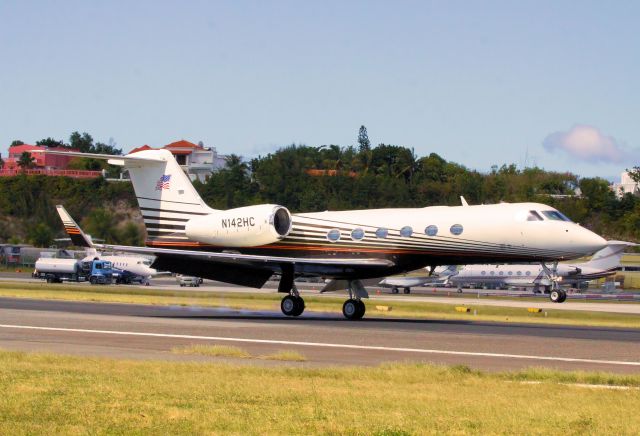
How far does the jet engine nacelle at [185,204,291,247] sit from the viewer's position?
1328 inches

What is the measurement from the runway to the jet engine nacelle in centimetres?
276

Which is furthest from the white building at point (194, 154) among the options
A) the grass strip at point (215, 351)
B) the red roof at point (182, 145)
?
the grass strip at point (215, 351)

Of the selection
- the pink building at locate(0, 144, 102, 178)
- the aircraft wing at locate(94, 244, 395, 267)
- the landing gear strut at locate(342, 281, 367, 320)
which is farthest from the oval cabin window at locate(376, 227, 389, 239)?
the pink building at locate(0, 144, 102, 178)

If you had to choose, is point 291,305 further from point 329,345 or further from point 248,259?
point 329,345

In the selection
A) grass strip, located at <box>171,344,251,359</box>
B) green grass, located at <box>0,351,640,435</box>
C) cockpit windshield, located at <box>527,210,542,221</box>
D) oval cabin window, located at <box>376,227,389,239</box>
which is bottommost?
grass strip, located at <box>171,344,251,359</box>

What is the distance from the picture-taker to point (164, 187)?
35.1 meters

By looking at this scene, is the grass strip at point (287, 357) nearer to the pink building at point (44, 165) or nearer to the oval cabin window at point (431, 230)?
the oval cabin window at point (431, 230)

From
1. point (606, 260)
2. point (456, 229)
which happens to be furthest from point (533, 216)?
point (606, 260)

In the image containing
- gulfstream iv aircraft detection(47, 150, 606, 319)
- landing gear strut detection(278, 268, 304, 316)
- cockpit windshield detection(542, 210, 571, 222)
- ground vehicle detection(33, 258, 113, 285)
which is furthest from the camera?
ground vehicle detection(33, 258, 113, 285)

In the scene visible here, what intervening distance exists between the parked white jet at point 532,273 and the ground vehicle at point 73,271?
31654mm

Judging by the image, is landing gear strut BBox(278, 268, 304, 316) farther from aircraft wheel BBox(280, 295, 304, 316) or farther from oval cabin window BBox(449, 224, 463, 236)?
oval cabin window BBox(449, 224, 463, 236)

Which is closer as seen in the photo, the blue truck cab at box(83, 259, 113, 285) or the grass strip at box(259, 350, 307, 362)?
the grass strip at box(259, 350, 307, 362)

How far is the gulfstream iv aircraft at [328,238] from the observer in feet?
101

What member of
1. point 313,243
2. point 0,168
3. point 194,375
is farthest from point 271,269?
point 0,168
